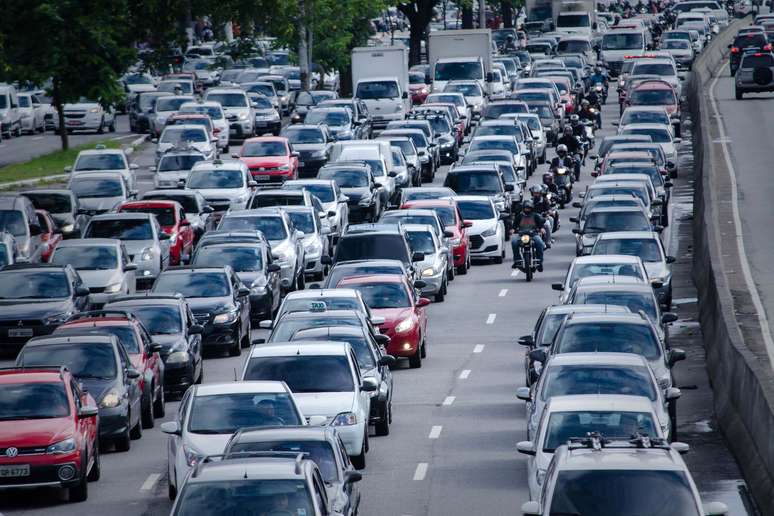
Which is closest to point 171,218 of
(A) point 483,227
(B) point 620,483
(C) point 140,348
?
(A) point 483,227

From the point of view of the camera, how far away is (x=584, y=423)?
1845cm

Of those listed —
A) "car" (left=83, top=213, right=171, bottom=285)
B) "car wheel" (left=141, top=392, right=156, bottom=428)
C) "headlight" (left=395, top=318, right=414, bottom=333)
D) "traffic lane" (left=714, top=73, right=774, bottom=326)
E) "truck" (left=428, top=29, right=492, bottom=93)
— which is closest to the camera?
"car wheel" (left=141, top=392, right=156, bottom=428)

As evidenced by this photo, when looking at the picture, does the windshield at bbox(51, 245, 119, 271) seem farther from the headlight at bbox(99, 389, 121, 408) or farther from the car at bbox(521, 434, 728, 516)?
the car at bbox(521, 434, 728, 516)

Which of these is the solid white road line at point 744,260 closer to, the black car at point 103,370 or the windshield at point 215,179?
the black car at point 103,370

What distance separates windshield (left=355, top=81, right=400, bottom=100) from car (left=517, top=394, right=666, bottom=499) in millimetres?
52095

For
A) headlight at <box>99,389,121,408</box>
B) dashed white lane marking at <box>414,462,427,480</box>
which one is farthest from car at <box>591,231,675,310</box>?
headlight at <box>99,389,121,408</box>

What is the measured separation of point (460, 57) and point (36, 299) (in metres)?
47.0

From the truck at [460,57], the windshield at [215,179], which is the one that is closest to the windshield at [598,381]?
the windshield at [215,179]

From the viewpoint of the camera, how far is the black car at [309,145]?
189 feet

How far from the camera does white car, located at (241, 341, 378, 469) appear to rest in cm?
2250

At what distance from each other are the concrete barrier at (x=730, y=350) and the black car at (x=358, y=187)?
786 cm

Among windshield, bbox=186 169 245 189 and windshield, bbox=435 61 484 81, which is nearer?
windshield, bbox=186 169 245 189

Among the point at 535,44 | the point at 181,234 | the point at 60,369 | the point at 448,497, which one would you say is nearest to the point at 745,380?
the point at 448,497

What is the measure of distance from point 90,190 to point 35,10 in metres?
4.50
